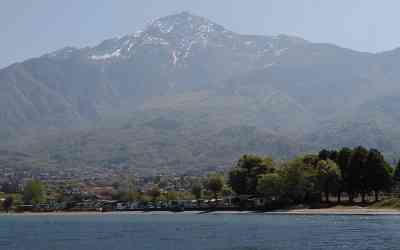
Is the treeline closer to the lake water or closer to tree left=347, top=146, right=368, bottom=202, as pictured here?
tree left=347, top=146, right=368, bottom=202

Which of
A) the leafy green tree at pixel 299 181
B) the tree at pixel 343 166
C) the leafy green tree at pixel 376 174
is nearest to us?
the leafy green tree at pixel 376 174

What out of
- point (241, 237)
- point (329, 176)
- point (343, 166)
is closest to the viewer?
point (241, 237)

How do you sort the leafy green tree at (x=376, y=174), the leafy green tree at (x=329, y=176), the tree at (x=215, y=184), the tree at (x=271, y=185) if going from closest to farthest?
1. the leafy green tree at (x=376, y=174)
2. the leafy green tree at (x=329, y=176)
3. the tree at (x=271, y=185)
4. the tree at (x=215, y=184)

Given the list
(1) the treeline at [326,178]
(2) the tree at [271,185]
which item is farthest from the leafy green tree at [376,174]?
(2) the tree at [271,185]

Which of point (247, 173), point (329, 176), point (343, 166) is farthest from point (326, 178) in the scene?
point (247, 173)

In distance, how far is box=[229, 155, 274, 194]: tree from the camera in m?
172

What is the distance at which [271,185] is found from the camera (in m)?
158

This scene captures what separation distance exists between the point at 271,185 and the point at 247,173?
617 inches

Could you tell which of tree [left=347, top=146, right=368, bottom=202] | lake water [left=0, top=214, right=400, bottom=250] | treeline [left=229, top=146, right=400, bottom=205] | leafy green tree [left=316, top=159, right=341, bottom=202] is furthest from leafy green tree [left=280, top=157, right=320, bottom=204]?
lake water [left=0, top=214, right=400, bottom=250]

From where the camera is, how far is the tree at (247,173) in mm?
172375

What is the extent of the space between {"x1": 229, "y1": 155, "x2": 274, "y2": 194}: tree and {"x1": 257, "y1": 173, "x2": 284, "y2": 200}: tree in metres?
11.1

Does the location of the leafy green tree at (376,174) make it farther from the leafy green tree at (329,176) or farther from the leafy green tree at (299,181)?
the leafy green tree at (299,181)

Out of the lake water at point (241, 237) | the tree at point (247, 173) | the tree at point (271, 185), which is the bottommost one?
the lake water at point (241, 237)

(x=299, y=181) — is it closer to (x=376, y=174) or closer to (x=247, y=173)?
(x=376, y=174)
